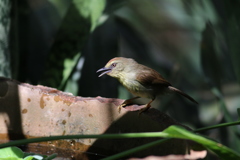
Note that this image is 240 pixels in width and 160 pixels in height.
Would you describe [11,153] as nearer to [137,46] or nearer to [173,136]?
[173,136]

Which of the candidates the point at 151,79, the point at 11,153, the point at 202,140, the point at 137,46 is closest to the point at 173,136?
Result: the point at 202,140

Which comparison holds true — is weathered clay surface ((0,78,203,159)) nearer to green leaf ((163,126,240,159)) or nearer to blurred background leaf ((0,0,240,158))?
green leaf ((163,126,240,159))

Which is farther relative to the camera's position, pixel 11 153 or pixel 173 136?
pixel 11 153

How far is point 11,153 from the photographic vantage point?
182 cm

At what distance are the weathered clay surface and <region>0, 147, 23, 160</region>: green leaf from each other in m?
0.38

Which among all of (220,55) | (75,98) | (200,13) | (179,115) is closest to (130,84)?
(75,98)

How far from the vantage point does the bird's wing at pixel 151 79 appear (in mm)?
2779

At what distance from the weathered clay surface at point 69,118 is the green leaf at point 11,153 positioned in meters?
0.38

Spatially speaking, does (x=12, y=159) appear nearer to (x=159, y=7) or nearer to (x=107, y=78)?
(x=107, y=78)

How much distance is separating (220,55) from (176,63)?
3.42 ft

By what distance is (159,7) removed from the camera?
17.1ft

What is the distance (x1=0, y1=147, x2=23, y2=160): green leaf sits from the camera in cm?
180

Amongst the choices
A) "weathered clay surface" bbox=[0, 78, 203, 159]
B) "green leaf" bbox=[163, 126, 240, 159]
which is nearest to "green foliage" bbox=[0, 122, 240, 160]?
"green leaf" bbox=[163, 126, 240, 159]

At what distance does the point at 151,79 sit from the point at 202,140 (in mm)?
1428
